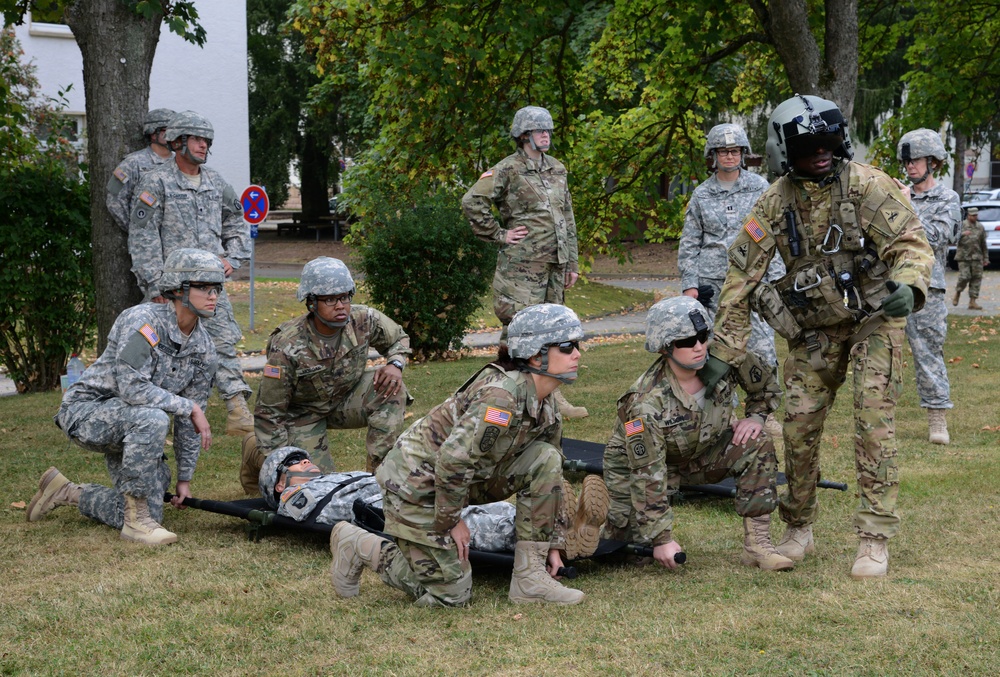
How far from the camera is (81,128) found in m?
28.4

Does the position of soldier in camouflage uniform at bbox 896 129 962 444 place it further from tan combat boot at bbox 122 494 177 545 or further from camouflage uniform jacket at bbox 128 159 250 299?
tan combat boot at bbox 122 494 177 545

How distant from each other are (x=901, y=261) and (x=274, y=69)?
36.6 m

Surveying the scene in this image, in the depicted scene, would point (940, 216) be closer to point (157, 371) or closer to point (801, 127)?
point (801, 127)

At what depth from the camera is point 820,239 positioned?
5.39m

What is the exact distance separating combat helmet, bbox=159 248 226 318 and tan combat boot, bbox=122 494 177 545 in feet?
3.50

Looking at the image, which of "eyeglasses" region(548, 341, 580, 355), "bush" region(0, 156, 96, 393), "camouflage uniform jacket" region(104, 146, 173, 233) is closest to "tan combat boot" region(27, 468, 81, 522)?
"camouflage uniform jacket" region(104, 146, 173, 233)

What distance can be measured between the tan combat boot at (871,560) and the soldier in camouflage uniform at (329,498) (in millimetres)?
1526

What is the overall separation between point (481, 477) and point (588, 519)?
0.71 meters

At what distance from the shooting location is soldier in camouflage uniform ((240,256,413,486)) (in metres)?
6.63

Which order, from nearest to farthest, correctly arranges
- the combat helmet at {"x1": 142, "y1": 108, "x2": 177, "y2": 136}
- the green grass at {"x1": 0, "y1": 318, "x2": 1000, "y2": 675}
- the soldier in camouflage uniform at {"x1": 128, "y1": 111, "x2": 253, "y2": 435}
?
the green grass at {"x1": 0, "y1": 318, "x2": 1000, "y2": 675}
the soldier in camouflage uniform at {"x1": 128, "y1": 111, "x2": 253, "y2": 435}
the combat helmet at {"x1": 142, "y1": 108, "x2": 177, "y2": 136}

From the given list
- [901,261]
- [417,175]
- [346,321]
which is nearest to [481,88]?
[417,175]

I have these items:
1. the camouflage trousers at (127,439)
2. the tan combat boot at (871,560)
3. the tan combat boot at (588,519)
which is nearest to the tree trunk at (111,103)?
the camouflage trousers at (127,439)

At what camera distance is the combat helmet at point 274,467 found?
20.5 feet

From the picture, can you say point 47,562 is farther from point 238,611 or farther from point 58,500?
point 238,611
